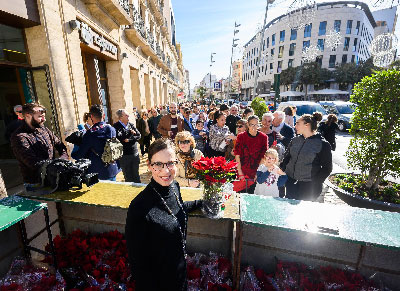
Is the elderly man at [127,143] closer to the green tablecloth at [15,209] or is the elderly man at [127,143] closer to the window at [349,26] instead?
the green tablecloth at [15,209]

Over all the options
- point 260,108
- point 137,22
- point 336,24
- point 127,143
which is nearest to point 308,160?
point 127,143

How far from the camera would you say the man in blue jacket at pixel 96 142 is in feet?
11.6

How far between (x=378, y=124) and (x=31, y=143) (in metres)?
6.20

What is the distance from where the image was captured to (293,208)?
6.95 feet

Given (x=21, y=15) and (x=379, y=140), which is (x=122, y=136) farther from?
(x=379, y=140)

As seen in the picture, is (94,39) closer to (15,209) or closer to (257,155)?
(15,209)

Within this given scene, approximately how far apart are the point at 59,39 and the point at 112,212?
17.6ft

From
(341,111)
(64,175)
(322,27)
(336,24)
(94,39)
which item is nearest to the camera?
(64,175)

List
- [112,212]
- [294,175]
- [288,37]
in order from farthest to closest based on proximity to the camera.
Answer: [288,37]
[294,175]
[112,212]

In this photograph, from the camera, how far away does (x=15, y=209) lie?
6.81 ft

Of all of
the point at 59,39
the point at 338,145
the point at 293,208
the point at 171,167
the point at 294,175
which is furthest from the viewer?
the point at 338,145

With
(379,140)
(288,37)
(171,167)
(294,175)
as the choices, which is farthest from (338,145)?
(288,37)

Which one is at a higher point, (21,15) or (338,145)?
(21,15)

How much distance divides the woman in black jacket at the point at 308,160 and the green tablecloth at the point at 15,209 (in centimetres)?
368
